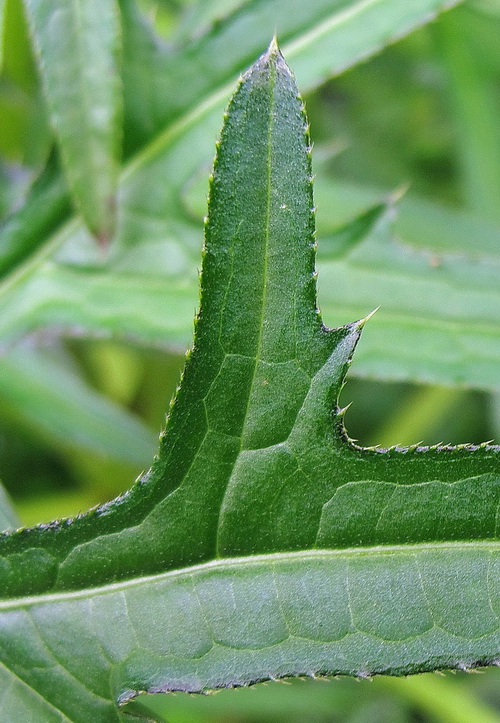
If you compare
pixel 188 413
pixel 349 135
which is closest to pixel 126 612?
pixel 188 413

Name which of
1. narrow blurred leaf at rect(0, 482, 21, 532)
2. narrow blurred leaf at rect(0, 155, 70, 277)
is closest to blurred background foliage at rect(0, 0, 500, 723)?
narrow blurred leaf at rect(0, 155, 70, 277)

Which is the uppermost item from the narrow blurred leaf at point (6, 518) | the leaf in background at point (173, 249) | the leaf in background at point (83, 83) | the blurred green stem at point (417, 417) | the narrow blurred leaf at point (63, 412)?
the leaf in background at point (83, 83)

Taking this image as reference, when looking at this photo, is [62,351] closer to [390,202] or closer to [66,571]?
[390,202]

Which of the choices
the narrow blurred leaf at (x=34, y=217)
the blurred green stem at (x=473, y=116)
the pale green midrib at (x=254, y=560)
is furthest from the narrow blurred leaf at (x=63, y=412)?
the blurred green stem at (x=473, y=116)

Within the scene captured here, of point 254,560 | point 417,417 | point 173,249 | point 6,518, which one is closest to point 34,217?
point 173,249

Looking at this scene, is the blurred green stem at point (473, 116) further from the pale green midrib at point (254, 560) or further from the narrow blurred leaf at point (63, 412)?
the pale green midrib at point (254, 560)

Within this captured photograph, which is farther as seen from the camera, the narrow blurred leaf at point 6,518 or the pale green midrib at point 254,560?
the narrow blurred leaf at point 6,518
